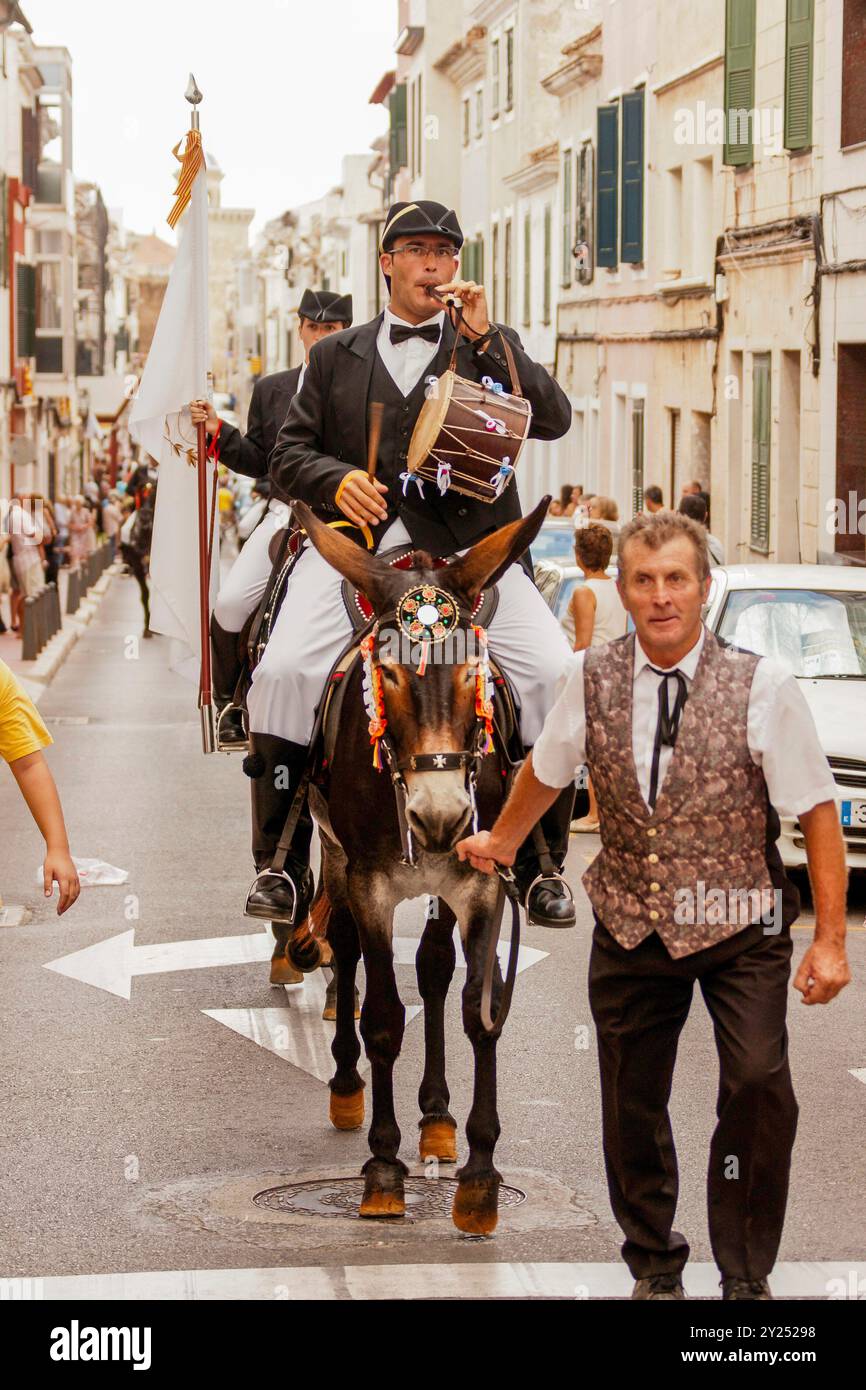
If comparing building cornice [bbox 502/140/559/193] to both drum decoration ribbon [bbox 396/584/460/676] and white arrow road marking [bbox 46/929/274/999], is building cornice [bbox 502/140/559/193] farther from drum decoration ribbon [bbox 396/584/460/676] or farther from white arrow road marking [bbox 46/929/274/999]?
drum decoration ribbon [bbox 396/584/460/676]

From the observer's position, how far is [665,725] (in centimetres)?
532

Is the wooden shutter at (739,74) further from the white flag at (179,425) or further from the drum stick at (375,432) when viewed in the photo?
the drum stick at (375,432)

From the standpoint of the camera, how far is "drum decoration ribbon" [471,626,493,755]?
658cm

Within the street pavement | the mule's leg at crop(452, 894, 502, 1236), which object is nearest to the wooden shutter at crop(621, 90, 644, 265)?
the street pavement

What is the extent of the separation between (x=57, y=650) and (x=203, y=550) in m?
21.2

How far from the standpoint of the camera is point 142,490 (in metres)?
35.4

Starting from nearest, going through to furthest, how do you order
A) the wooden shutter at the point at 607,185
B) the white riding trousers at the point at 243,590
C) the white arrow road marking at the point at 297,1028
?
the white arrow road marking at the point at 297,1028, the white riding trousers at the point at 243,590, the wooden shutter at the point at 607,185

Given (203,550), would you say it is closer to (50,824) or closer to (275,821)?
(275,821)

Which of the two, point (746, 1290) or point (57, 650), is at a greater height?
point (57, 650)

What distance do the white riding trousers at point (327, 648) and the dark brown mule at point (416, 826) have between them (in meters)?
0.43

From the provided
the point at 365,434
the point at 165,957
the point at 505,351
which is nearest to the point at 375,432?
the point at 365,434

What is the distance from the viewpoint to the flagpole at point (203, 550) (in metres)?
9.20

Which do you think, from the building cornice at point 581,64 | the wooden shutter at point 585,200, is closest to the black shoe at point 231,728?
the wooden shutter at point 585,200
